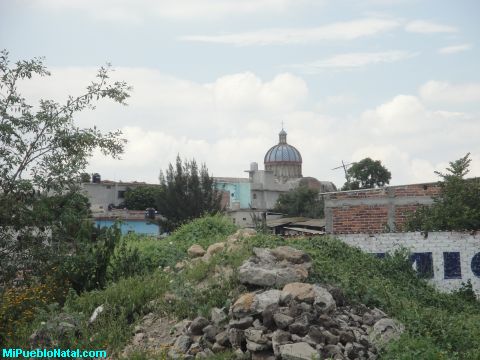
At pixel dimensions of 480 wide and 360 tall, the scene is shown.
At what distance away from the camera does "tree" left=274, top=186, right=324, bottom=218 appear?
2047 inches

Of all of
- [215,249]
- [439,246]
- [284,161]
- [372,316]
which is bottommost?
[372,316]

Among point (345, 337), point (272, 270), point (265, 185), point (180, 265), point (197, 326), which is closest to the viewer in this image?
point (345, 337)

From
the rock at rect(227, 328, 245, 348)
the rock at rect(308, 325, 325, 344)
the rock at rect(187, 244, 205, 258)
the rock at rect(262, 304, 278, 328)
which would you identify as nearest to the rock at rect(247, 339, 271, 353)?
the rock at rect(227, 328, 245, 348)

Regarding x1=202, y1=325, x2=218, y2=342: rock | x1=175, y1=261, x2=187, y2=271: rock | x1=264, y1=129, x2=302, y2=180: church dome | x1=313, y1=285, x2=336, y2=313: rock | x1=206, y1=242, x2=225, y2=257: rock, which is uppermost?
x1=264, y1=129, x2=302, y2=180: church dome

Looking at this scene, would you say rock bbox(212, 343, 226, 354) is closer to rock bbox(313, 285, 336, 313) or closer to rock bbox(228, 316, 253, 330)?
rock bbox(228, 316, 253, 330)

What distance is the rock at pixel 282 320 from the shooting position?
27.0ft

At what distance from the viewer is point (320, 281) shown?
1018 cm

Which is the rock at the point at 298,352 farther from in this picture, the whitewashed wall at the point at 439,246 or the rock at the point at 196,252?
the whitewashed wall at the point at 439,246

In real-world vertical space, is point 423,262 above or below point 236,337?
above

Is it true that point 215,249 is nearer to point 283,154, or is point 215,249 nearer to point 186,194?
point 186,194

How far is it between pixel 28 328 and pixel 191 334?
284 cm

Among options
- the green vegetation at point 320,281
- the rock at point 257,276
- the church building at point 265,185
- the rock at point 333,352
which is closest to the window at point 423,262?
the green vegetation at point 320,281

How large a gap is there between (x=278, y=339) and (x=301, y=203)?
4621 cm

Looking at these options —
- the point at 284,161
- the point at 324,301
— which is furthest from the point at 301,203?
the point at 324,301
